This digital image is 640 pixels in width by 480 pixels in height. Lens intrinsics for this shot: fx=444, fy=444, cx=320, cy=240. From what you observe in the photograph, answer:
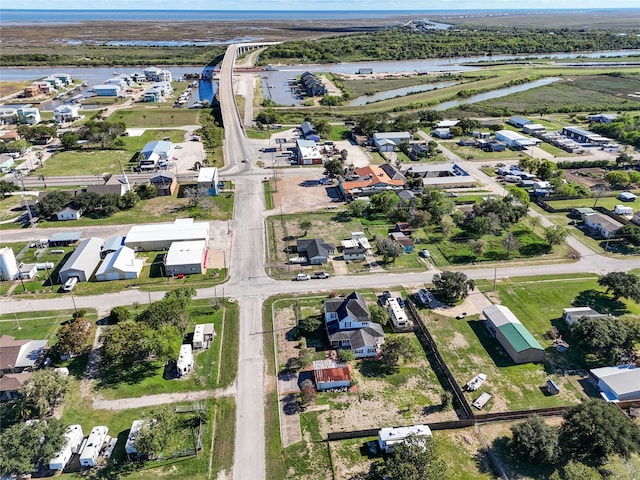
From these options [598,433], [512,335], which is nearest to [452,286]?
[512,335]

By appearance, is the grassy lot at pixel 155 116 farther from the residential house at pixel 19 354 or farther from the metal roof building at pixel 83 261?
the residential house at pixel 19 354

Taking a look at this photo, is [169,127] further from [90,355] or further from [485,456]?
[485,456]

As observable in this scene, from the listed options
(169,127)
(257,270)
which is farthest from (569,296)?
(169,127)

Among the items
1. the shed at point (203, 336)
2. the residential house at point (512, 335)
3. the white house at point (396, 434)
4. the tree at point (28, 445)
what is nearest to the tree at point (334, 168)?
the residential house at point (512, 335)

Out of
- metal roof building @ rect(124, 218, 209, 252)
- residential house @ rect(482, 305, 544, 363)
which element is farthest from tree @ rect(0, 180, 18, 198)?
residential house @ rect(482, 305, 544, 363)

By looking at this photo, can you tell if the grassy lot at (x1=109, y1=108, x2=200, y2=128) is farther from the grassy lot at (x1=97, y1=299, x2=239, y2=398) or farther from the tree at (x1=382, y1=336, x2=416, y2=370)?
the tree at (x1=382, y1=336, x2=416, y2=370)

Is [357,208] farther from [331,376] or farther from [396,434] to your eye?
[396,434]
